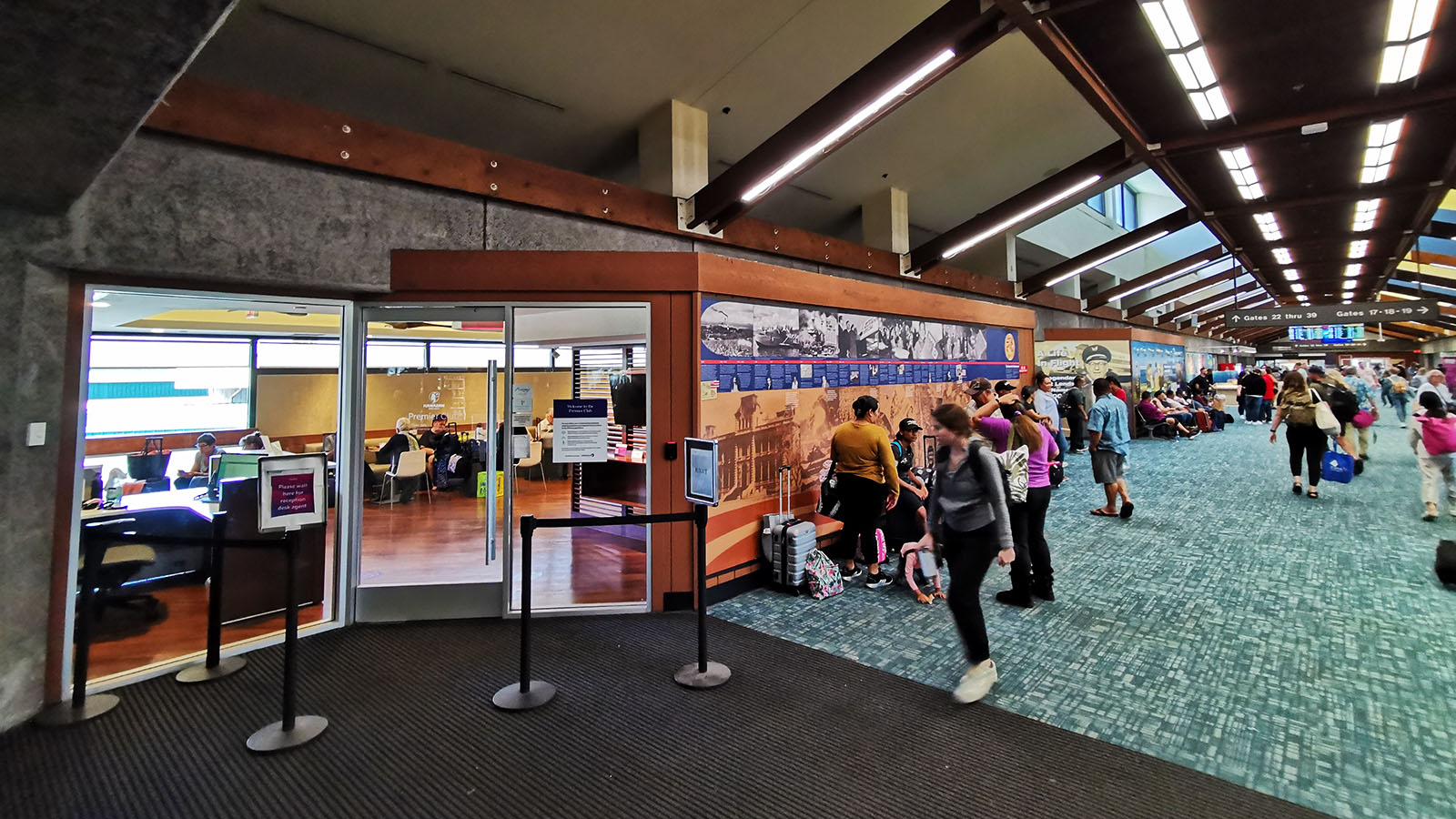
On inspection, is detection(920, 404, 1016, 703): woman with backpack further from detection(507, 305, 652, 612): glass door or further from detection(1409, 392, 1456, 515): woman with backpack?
detection(1409, 392, 1456, 515): woman with backpack

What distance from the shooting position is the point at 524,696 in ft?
10.6

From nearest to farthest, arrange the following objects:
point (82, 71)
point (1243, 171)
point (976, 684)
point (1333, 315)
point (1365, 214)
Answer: point (82, 71) → point (976, 684) → point (1243, 171) → point (1365, 214) → point (1333, 315)

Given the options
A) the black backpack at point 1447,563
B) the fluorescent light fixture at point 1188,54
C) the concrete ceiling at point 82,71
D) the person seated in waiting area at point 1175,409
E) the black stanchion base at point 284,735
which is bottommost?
the black stanchion base at point 284,735

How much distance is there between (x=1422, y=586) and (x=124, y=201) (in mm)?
9227

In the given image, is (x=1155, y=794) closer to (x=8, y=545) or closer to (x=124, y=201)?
(x=8, y=545)

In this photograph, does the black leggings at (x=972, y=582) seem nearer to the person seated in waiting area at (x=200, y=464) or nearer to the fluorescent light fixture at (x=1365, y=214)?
the person seated in waiting area at (x=200, y=464)

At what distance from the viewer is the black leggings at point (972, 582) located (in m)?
3.15

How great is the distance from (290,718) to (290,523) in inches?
45.9

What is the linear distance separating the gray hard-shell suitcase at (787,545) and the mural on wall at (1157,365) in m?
13.6

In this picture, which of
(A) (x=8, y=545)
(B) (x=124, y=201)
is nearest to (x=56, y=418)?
(A) (x=8, y=545)

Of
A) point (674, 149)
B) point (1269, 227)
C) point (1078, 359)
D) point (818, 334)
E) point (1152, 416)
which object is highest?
point (1269, 227)

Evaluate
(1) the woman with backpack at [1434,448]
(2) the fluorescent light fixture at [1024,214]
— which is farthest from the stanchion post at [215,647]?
(1) the woman with backpack at [1434,448]

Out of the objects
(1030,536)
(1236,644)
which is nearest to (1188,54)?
(1030,536)

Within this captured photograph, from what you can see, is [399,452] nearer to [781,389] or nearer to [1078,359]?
[781,389]
